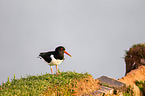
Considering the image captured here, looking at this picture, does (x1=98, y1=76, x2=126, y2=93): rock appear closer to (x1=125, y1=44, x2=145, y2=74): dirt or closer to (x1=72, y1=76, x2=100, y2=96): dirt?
(x1=72, y1=76, x2=100, y2=96): dirt

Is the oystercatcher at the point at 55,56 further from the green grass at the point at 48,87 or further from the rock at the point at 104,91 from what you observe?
the rock at the point at 104,91

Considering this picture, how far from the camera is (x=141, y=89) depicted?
11039 mm

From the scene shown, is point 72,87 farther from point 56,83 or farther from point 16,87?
point 16,87

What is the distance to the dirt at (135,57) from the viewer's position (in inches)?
587

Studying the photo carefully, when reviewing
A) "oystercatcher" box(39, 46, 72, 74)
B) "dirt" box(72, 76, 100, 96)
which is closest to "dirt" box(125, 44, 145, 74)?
"dirt" box(72, 76, 100, 96)

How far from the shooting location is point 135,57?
49.5 feet

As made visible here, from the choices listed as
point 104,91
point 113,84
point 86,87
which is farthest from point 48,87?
point 113,84

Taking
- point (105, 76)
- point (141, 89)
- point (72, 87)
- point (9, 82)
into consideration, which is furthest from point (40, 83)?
point (141, 89)

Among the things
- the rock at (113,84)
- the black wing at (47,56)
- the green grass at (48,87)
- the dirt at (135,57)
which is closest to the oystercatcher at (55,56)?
the black wing at (47,56)

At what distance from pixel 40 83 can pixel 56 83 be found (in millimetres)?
557

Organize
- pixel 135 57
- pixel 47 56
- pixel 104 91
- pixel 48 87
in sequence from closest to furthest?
pixel 48 87
pixel 104 91
pixel 47 56
pixel 135 57

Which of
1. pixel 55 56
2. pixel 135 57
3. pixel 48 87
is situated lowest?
pixel 48 87

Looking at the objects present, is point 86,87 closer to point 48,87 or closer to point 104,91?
point 104,91

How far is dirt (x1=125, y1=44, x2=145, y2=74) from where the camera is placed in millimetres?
14898
